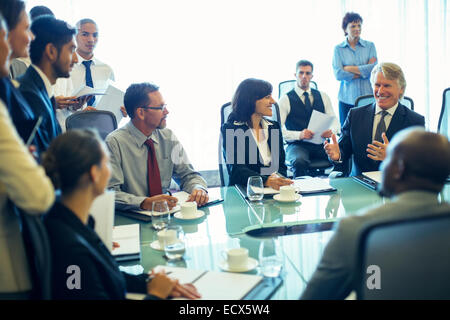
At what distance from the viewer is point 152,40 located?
4.77 m

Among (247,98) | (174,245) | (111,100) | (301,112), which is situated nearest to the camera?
(174,245)

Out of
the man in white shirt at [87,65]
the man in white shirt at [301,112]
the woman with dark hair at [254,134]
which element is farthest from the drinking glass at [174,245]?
the man in white shirt at [301,112]

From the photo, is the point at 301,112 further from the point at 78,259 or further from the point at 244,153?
the point at 78,259

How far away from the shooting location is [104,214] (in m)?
1.44

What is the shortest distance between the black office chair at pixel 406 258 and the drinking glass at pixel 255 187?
1.13 meters

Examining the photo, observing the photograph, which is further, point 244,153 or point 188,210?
point 244,153

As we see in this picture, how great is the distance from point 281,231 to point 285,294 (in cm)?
69

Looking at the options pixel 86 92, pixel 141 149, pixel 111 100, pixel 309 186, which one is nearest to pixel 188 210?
pixel 141 149

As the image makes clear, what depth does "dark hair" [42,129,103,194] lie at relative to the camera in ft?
4.06

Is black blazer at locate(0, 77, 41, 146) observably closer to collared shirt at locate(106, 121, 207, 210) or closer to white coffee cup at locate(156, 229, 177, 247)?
white coffee cup at locate(156, 229, 177, 247)

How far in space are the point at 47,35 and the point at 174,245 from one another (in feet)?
3.25

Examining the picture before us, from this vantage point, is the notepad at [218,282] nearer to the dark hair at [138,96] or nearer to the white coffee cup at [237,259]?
the white coffee cup at [237,259]

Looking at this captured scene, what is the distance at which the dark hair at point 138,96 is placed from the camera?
99.0 inches

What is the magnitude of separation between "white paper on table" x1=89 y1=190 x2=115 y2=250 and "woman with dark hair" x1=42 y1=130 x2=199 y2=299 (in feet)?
0.31
